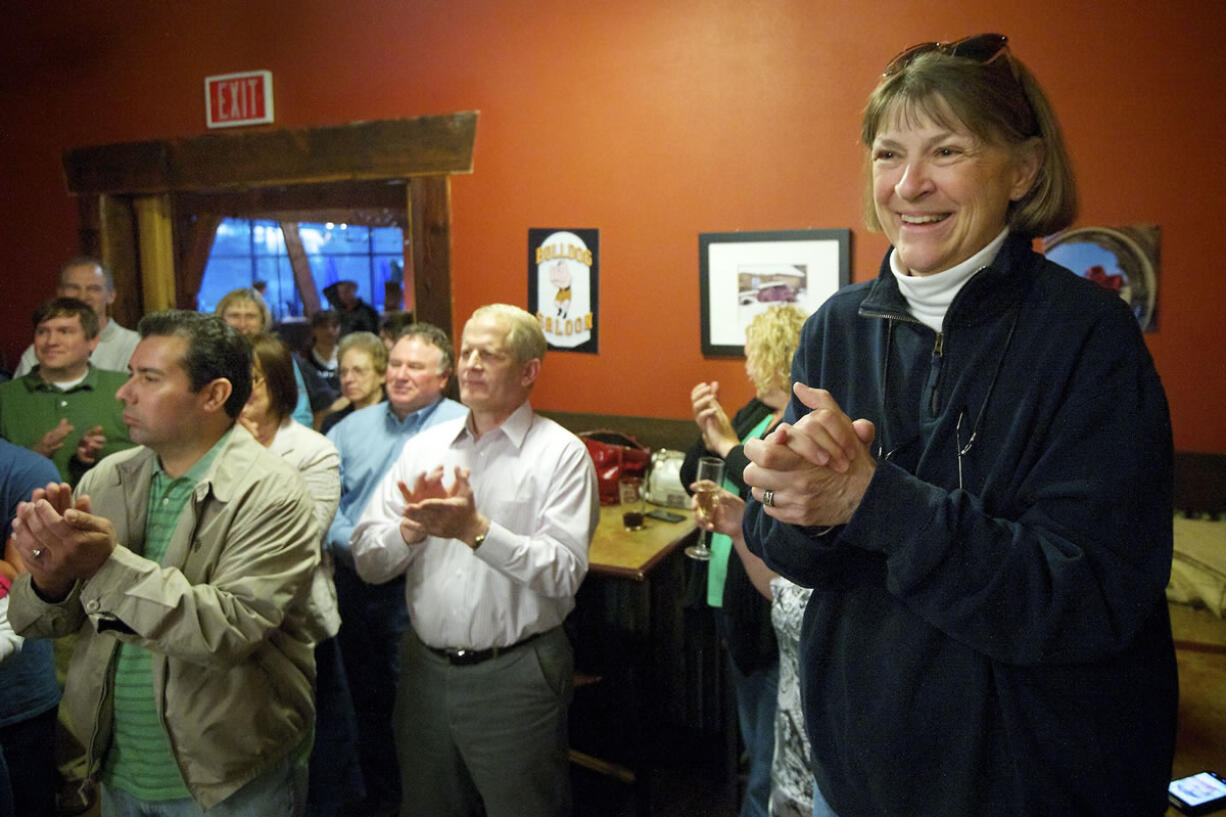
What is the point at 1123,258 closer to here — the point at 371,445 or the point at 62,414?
the point at 371,445

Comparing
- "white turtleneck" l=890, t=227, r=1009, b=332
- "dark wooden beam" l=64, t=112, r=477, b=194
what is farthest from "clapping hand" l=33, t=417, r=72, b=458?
"white turtleneck" l=890, t=227, r=1009, b=332

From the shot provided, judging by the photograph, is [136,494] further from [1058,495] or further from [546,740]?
[1058,495]

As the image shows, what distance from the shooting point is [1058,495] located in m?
0.86

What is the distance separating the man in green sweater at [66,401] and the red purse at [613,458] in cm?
189

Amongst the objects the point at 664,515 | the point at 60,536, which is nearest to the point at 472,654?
the point at 60,536

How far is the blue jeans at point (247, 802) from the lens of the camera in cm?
175

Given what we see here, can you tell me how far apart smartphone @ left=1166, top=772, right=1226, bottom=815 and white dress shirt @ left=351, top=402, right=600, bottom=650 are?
131 centimetres

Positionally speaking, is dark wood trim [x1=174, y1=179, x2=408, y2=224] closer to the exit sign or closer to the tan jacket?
the exit sign

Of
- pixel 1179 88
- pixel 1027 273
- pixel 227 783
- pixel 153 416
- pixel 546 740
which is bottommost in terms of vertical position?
pixel 546 740

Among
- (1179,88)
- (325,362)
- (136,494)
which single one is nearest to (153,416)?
(136,494)

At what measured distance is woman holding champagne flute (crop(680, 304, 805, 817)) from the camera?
7.53 ft

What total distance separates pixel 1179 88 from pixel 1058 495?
2839mm

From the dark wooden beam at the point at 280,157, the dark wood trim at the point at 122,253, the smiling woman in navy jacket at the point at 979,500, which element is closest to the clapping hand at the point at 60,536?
the smiling woman in navy jacket at the point at 979,500

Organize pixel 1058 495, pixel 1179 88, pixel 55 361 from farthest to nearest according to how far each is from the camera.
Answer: pixel 55 361 → pixel 1179 88 → pixel 1058 495
